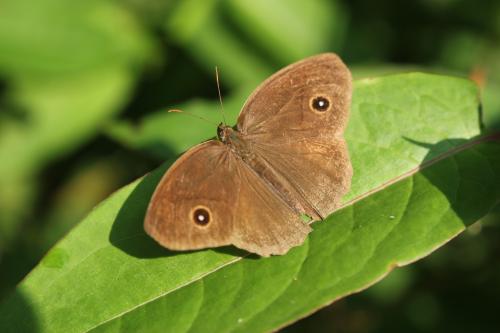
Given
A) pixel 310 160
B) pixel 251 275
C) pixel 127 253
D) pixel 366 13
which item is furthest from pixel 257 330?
pixel 366 13

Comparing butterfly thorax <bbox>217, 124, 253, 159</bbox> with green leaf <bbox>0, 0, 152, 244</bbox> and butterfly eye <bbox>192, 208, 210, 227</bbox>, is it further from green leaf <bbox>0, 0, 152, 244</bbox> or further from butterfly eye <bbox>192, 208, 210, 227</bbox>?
green leaf <bbox>0, 0, 152, 244</bbox>

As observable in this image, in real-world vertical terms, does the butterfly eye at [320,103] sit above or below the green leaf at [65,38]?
below

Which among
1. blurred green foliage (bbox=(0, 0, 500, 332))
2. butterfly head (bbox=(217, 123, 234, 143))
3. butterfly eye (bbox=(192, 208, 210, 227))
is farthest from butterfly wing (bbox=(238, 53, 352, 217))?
blurred green foliage (bbox=(0, 0, 500, 332))

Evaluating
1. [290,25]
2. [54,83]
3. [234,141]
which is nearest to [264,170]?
[234,141]

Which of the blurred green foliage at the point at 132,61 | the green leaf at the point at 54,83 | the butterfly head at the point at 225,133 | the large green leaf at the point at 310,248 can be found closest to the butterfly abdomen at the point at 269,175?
the butterfly head at the point at 225,133

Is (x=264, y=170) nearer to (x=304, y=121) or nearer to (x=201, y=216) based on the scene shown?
(x=304, y=121)

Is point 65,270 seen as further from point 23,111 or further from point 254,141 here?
point 23,111

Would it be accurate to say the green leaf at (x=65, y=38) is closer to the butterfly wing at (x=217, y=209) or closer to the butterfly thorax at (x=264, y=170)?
the butterfly thorax at (x=264, y=170)

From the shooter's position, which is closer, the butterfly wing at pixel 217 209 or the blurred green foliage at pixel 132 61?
the butterfly wing at pixel 217 209
